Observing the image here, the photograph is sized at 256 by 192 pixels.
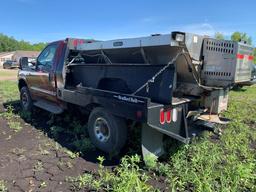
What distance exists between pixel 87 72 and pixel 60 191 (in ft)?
8.72

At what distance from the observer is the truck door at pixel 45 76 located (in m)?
6.13

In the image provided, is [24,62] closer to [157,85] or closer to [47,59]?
[47,59]

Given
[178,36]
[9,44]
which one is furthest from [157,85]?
[9,44]

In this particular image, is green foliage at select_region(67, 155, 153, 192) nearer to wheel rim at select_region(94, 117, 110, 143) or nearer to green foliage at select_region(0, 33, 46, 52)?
wheel rim at select_region(94, 117, 110, 143)

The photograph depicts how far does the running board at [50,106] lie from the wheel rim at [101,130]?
4.93 feet

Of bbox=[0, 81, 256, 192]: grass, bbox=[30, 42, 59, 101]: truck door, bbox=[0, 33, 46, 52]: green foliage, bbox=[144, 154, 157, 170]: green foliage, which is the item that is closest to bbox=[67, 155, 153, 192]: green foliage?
bbox=[0, 81, 256, 192]: grass

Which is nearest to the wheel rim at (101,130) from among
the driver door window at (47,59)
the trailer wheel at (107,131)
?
the trailer wheel at (107,131)

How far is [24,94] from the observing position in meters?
7.72

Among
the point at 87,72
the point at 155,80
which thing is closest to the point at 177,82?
the point at 155,80

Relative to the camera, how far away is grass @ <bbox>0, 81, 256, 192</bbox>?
138 inches

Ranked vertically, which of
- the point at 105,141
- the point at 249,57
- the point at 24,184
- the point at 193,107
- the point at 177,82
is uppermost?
the point at 249,57

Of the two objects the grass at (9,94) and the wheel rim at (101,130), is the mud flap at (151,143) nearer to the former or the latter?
the wheel rim at (101,130)

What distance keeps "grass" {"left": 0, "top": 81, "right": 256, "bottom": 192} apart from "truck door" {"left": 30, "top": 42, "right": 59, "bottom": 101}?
1.47m

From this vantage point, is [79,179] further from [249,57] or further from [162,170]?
[249,57]
